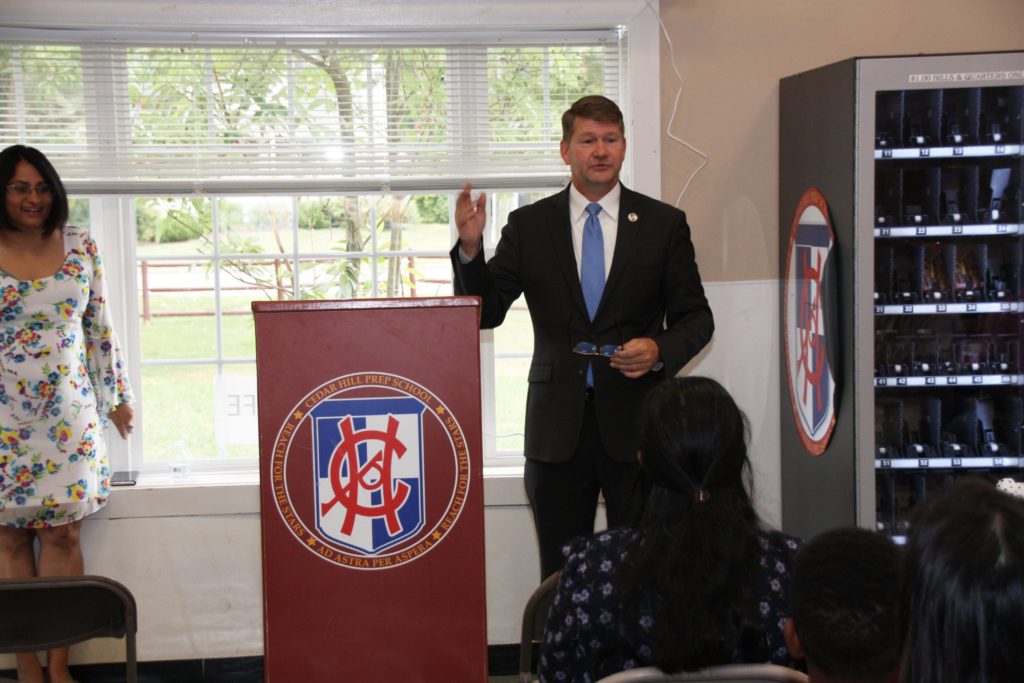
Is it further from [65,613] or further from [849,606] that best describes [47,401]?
[849,606]

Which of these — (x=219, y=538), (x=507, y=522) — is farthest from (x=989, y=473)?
(x=219, y=538)

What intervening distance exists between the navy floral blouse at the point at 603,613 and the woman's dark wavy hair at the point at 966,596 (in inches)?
16.9

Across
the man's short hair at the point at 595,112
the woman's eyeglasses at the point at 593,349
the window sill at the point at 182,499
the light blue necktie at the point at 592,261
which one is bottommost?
the window sill at the point at 182,499

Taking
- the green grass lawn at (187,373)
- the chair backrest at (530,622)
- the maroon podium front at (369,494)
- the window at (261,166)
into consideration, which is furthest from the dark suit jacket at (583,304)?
the green grass lawn at (187,373)

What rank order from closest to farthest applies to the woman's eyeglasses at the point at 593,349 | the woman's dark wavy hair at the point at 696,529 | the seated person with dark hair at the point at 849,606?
the seated person with dark hair at the point at 849,606, the woman's dark wavy hair at the point at 696,529, the woman's eyeglasses at the point at 593,349

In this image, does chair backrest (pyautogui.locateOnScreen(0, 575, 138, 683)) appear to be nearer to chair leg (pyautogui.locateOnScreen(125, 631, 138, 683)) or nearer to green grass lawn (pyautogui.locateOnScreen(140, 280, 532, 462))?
chair leg (pyautogui.locateOnScreen(125, 631, 138, 683))

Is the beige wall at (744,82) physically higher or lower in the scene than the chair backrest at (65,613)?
higher

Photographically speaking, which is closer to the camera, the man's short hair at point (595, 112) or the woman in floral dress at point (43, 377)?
the man's short hair at point (595, 112)

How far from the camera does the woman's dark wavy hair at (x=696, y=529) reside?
4.77 ft

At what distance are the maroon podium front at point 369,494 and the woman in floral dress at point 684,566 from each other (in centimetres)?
75

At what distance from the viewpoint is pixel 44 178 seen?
3121 millimetres

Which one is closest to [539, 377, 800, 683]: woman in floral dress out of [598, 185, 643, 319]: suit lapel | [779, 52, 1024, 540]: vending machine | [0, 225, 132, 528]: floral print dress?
[598, 185, 643, 319]: suit lapel

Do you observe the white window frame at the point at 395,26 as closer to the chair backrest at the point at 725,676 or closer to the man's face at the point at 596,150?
the man's face at the point at 596,150

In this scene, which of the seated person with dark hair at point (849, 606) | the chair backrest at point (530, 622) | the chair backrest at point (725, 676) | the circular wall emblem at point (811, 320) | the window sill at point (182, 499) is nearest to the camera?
the seated person with dark hair at point (849, 606)
